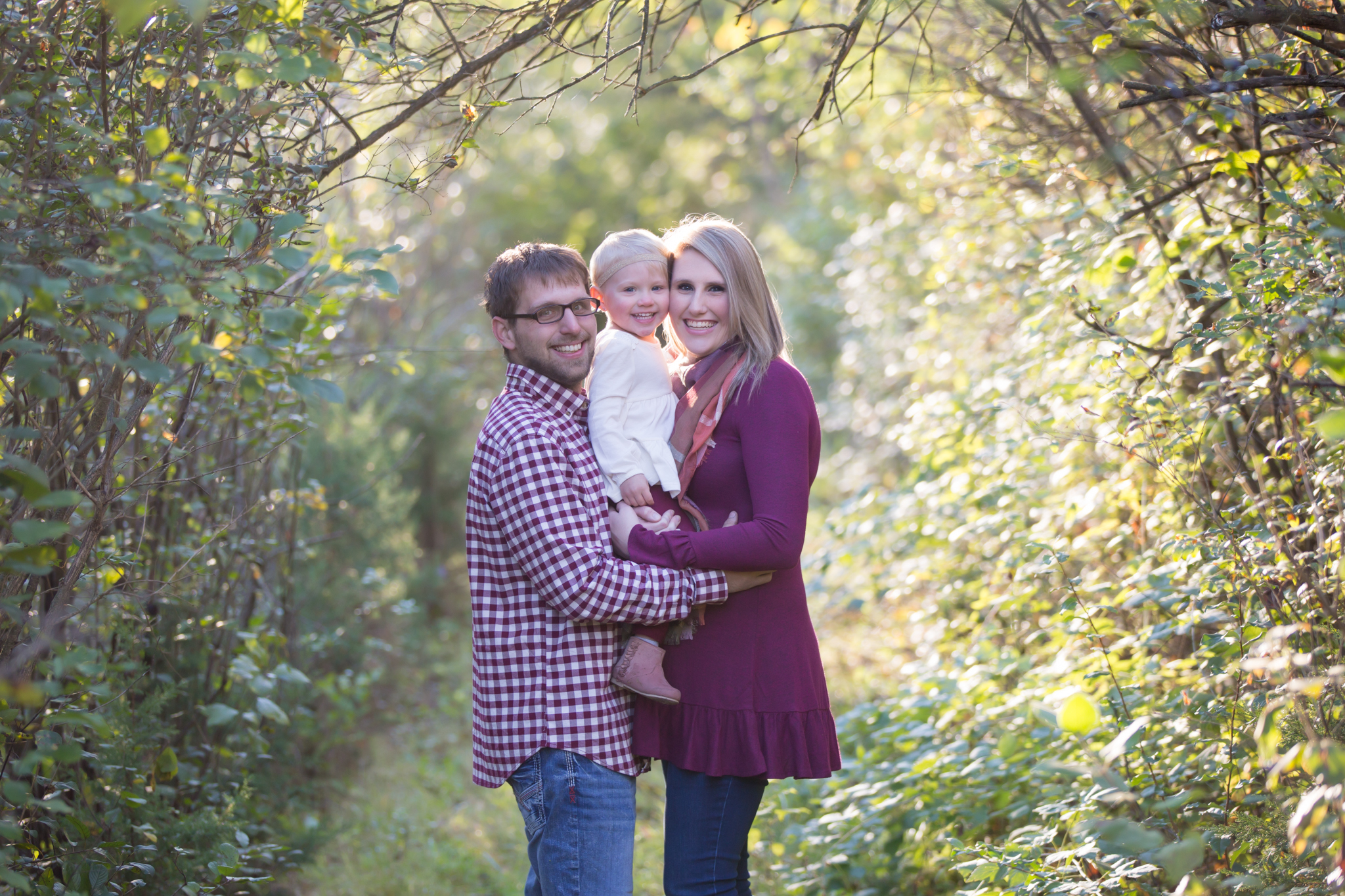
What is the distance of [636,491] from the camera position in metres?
2.48

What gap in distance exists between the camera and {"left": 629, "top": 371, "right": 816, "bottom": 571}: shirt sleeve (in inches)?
93.1

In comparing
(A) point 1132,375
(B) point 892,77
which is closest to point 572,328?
(A) point 1132,375

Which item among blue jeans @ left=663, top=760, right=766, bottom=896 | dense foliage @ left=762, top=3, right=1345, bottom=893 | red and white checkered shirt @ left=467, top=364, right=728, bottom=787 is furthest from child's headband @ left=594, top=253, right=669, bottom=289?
blue jeans @ left=663, top=760, right=766, bottom=896

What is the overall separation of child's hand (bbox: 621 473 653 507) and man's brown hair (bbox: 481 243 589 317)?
19.5 inches

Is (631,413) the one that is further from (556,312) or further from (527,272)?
(527,272)

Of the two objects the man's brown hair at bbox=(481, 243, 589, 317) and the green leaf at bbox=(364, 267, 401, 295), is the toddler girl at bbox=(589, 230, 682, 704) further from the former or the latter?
the green leaf at bbox=(364, 267, 401, 295)

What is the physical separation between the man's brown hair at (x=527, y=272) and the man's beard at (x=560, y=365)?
12 cm

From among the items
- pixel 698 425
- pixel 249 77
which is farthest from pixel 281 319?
pixel 698 425

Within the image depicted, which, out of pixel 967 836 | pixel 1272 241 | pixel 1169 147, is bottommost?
pixel 967 836

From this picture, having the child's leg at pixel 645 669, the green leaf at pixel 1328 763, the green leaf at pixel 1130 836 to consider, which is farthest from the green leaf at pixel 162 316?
the green leaf at pixel 1328 763

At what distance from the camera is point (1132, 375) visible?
298cm

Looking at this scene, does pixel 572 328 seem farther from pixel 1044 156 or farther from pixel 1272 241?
pixel 1044 156

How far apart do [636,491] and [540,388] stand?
0.35 metres

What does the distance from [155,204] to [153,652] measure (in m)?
2.03
